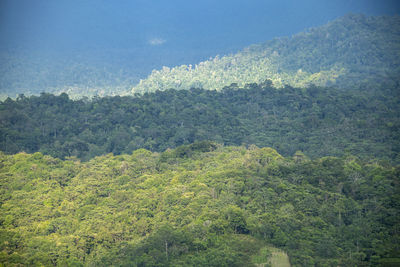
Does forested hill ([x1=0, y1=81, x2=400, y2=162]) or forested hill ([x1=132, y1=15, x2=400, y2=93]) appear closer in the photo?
forested hill ([x1=0, y1=81, x2=400, y2=162])

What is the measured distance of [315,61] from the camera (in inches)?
3191

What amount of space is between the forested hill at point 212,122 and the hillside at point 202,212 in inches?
427

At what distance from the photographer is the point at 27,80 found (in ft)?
309

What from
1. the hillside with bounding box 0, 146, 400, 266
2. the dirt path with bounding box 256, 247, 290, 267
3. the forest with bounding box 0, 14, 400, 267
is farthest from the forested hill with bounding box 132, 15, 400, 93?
the dirt path with bounding box 256, 247, 290, 267

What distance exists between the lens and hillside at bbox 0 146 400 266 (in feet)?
68.2

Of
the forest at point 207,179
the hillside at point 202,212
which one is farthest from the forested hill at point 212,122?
the hillside at point 202,212

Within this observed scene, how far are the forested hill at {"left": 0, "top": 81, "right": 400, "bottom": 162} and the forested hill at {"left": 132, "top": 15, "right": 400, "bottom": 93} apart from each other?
11511 mm

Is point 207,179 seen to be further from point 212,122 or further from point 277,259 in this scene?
point 212,122

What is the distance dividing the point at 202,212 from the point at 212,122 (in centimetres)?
2865

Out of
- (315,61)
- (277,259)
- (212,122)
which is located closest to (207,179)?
(277,259)

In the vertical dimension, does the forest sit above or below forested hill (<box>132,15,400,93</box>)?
below

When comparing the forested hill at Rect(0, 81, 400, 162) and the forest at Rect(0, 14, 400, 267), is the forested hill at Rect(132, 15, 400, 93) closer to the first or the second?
the forest at Rect(0, 14, 400, 267)

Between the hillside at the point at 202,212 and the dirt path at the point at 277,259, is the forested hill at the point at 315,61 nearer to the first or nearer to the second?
the hillside at the point at 202,212

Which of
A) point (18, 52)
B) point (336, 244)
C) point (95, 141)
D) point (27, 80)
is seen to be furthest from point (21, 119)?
point (18, 52)
